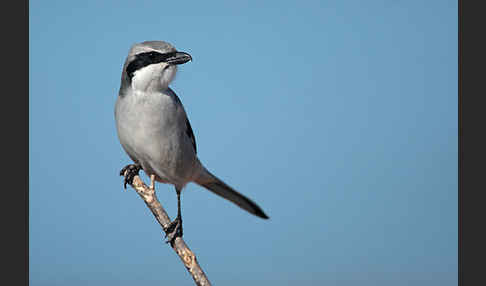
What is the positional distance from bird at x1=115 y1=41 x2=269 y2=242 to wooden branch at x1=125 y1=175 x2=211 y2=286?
0.06 m

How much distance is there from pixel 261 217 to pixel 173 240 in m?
0.88

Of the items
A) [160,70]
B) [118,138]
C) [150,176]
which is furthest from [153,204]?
[160,70]

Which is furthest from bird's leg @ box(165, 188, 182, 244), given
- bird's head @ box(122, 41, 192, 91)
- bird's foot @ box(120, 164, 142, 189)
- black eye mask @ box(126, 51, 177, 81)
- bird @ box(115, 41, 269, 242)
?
black eye mask @ box(126, 51, 177, 81)

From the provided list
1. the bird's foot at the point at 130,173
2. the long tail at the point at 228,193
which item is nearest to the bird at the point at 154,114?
the bird's foot at the point at 130,173

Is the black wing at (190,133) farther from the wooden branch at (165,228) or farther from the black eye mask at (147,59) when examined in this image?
the black eye mask at (147,59)

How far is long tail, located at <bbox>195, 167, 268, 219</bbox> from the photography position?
4.73 metres

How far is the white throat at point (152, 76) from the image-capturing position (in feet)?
13.1

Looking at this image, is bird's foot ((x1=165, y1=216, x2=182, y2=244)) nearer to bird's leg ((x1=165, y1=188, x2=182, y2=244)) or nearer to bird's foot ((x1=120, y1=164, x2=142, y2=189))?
bird's leg ((x1=165, y1=188, x2=182, y2=244))

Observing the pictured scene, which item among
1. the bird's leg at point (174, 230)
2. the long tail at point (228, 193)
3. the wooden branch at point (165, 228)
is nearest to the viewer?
the wooden branch at point (165, 228)

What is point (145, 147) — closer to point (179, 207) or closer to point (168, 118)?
point (168, 118)

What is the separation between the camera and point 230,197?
482 cm

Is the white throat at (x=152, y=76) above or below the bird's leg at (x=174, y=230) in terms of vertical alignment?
above

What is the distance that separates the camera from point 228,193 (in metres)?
4.80

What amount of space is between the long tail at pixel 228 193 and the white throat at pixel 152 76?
3.23 ft
